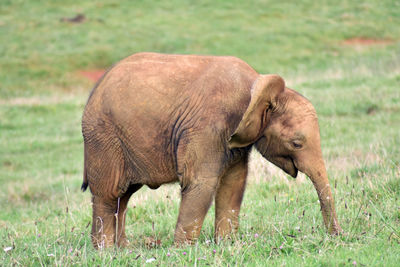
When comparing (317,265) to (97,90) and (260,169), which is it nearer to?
(97,90)

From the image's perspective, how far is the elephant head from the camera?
5.55 metres

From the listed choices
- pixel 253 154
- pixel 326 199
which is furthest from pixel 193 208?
pixel 253 154

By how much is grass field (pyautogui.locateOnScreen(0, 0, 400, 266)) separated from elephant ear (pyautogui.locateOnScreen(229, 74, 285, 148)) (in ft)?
2.99

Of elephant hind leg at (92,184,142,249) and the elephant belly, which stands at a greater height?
the elephant belly

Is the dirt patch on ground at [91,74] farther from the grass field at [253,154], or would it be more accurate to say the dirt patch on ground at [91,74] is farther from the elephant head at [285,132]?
the elephant head at [285,132]

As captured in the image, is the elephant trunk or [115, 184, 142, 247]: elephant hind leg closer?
the elephant trunk

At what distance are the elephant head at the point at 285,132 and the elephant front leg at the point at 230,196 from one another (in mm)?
555

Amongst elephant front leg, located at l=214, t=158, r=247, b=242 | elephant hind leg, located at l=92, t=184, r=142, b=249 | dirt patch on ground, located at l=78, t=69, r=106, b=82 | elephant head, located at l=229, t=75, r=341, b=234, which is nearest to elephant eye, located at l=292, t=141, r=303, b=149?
elephant head, located at l=229, t=75, r=341, b=234

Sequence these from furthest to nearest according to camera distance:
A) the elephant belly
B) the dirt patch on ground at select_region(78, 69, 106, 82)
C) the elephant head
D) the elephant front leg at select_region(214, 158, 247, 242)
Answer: the dirt patch on ground at select_region(78, 69, 106, 82)
the elephant front leg at select_region(214, 158, 247, 242)
the elephant belly
the elephant head

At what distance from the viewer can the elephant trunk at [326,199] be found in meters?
5.42

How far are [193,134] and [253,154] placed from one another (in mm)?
5237

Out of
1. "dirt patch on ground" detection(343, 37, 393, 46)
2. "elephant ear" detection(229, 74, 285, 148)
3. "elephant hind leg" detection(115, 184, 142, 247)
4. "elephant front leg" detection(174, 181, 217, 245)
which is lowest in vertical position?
"dirt patch on ground" detection(343, 37, 393, 46)

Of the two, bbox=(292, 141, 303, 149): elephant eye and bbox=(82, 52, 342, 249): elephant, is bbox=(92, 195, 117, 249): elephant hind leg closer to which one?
bbox=(82, 52, 342, 249): elephant

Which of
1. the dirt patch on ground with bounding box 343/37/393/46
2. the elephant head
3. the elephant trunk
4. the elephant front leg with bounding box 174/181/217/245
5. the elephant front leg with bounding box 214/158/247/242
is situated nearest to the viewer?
the elephant trunk
